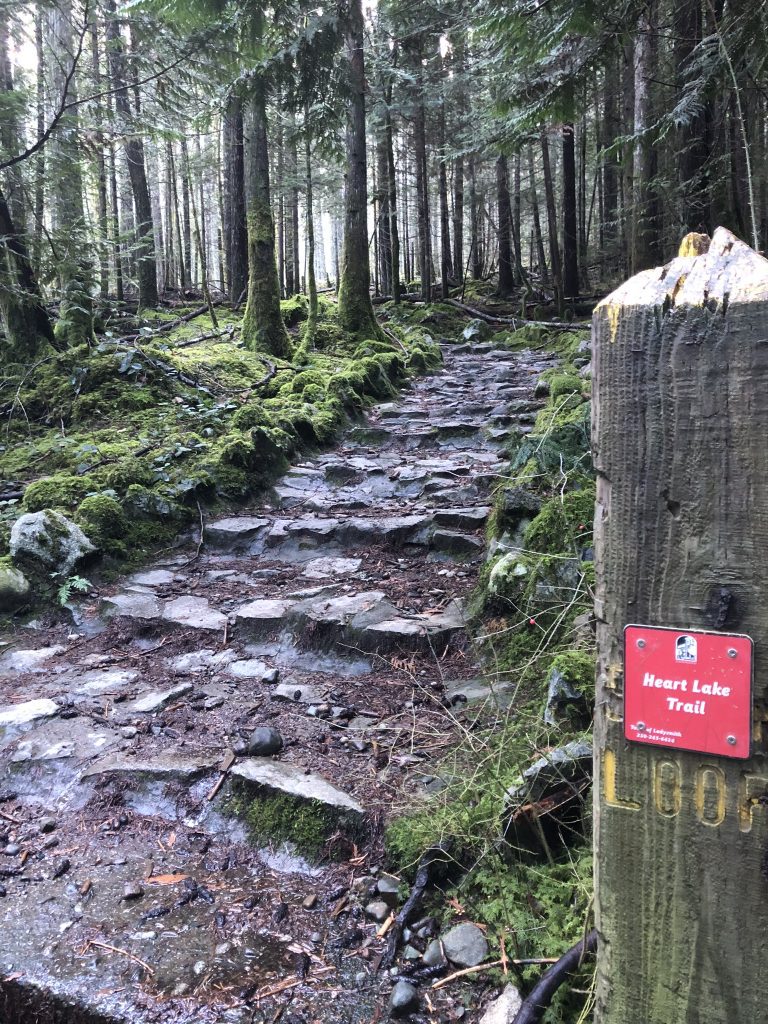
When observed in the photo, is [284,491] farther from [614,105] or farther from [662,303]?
[614,105]

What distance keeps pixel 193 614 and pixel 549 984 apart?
3.81m

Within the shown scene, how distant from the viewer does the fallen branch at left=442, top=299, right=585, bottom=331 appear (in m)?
14.6

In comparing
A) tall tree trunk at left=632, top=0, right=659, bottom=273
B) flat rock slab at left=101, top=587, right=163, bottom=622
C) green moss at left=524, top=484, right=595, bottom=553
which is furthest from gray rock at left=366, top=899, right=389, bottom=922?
tall tree trunk at left=632, top=0, right=659, bottom=273

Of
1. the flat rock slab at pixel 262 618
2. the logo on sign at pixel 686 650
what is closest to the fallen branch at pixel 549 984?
the logo on sign at pixel 686 650

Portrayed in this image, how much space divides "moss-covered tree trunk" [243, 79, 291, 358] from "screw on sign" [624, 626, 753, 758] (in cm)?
1120

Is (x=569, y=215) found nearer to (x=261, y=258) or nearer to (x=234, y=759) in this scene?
(x=261, y=258)

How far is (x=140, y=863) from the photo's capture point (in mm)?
2855

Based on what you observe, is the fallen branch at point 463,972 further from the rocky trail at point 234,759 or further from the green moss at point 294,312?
the green moss at point 294,312

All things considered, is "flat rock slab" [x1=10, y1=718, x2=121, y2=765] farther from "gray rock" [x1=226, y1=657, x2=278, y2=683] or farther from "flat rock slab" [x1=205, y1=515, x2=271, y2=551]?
"flat rock slab" [x1=205, y1=515, x2=271, y2=551]

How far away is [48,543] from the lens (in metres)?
5.57

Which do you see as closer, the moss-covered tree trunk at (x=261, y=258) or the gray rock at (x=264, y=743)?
the gray rock at (x=264, y=743)

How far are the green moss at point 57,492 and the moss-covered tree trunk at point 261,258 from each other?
5769 millimetres

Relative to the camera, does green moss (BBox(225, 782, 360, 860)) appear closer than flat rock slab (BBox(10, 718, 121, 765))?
Yes

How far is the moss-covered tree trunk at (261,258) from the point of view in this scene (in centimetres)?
1111
